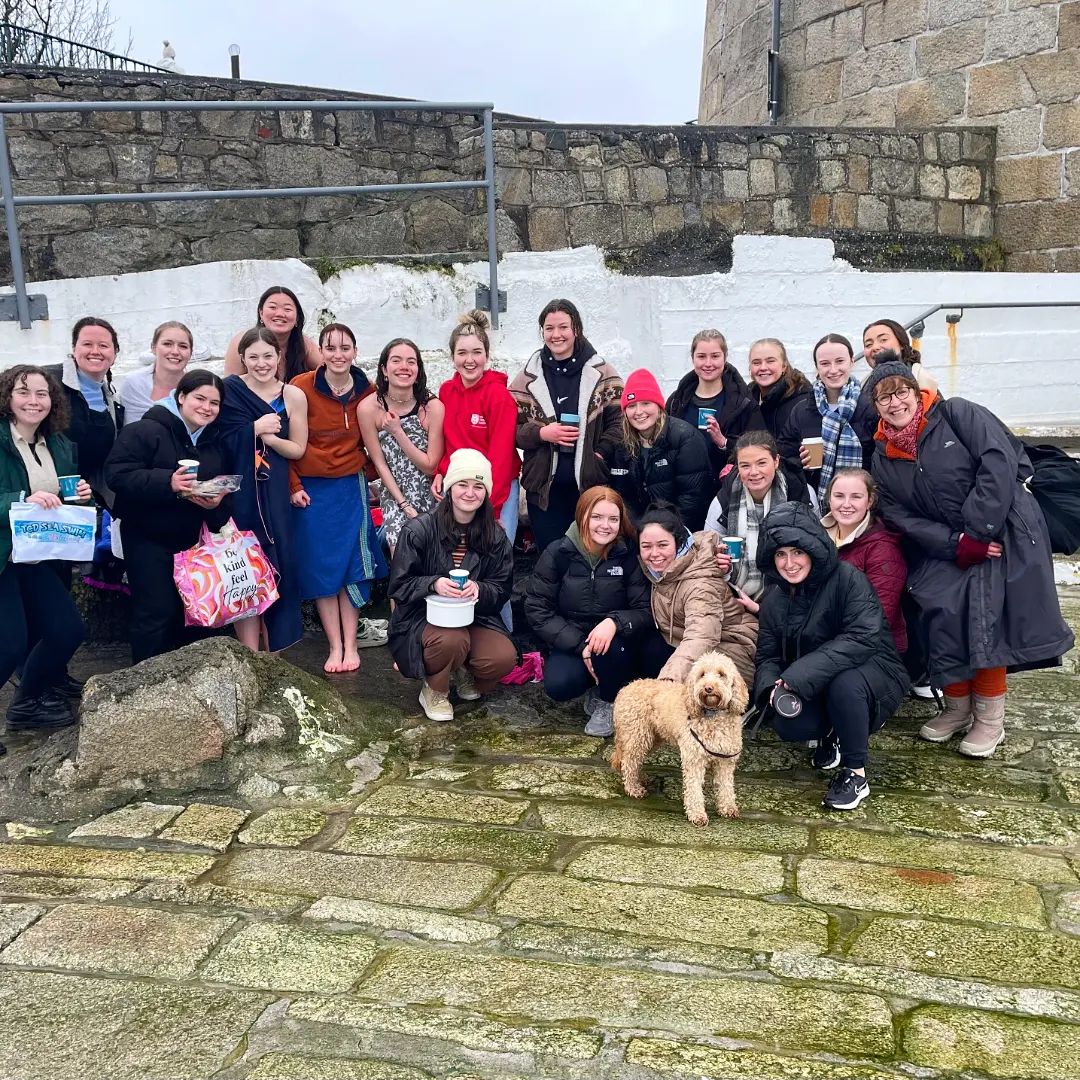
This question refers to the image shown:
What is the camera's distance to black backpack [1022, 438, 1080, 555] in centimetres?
446

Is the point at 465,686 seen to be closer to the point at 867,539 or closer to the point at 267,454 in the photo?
the point at 267,454

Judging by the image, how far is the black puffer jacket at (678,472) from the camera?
5.05 meters

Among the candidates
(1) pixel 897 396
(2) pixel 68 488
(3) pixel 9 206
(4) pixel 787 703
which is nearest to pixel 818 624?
(4) pixel 787 703

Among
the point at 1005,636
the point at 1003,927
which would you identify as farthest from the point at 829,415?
the point at 1003,927

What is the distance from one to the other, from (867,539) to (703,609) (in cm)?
72

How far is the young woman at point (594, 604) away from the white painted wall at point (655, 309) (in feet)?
8.45

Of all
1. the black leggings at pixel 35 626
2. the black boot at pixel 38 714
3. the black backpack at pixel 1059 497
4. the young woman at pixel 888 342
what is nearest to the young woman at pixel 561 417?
the young woman at pixel 888 342

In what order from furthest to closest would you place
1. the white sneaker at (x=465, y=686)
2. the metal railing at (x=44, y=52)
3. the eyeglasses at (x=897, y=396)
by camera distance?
the metal railing at (x=44, y=52), the white sneaker at (x=465, y=686), the eyeglasses at (x=897, y=396)

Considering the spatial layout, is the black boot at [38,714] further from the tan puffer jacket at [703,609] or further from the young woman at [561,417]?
the tan puffer jacket at [703,609]

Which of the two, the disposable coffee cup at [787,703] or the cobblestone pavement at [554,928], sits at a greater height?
the disposable coffee cup at [787,703]

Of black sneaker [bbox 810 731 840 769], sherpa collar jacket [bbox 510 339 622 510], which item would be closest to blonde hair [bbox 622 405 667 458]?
sherpa collar jacket [bbox 510 339 622 510]

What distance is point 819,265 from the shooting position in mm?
8320

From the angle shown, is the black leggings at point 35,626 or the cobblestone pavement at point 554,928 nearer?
the cobblestone pavement at point 554,928

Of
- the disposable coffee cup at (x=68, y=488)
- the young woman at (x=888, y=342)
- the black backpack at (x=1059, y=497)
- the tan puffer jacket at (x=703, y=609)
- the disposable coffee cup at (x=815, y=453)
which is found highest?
the young woman at (x=888, y=342)
